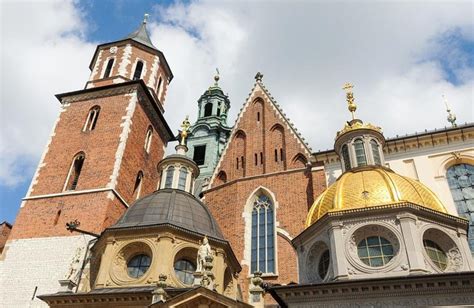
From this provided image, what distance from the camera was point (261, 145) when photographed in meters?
22.4

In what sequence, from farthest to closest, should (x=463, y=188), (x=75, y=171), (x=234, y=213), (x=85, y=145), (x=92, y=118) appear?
(x=92, y=118)
(x=85, y=145)
(x=75, y=171)
(x=234, y=213)
(x=463, y=188)

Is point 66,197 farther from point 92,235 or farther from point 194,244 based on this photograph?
point 194,244

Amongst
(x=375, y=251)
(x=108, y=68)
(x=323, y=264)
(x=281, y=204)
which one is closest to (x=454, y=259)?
(x=375, y=251)

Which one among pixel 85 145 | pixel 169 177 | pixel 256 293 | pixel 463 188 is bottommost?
pixel 256 293

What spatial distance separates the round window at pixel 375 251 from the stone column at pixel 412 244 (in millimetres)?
478

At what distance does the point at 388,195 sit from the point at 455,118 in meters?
14.3

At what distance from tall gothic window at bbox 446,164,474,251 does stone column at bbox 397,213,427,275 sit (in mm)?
5936

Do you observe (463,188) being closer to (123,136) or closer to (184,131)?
(184,131)

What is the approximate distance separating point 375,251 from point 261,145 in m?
11.4

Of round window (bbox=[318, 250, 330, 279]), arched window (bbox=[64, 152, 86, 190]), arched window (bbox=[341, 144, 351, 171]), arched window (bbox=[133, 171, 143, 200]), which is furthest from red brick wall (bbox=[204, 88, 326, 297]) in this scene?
arched window (bbox=[64, 152, 86, 190])

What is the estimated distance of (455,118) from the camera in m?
24.1

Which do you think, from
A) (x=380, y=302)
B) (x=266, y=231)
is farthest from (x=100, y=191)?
(x=380, y=302)

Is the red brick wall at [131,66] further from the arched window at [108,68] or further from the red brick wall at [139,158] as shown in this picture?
the red brick wall at [139,158]

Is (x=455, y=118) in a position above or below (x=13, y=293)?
above
